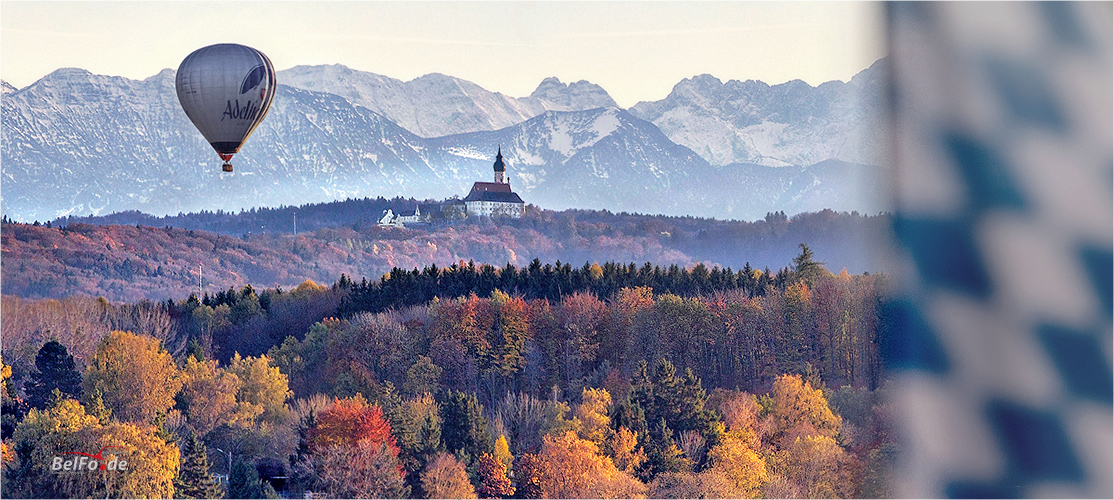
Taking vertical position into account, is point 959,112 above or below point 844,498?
above

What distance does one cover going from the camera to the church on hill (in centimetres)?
11962

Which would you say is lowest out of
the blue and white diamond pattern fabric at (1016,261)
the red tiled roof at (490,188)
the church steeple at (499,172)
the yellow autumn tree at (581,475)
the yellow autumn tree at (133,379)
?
the yellow autumn tree at (581,475)

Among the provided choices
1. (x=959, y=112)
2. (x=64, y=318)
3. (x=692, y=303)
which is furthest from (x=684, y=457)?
(x=959, y=112)

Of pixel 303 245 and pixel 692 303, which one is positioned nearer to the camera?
pixel 692 303

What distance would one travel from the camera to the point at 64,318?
148 feet

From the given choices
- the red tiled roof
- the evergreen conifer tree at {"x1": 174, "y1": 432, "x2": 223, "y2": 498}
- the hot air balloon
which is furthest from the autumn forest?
the red tiled roof

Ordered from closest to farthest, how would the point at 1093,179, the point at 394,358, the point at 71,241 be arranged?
the point at 1093,179, the point at 394,358, the point at 71,241

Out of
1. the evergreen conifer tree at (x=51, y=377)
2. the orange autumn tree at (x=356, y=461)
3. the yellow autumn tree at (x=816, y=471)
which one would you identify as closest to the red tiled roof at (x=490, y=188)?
the evergreen conifer tree at (x=51, y=377)

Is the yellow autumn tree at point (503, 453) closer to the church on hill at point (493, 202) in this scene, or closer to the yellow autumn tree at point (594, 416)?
the yellow autumn tree at point (594, 416)

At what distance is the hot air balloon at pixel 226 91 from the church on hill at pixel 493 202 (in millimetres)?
86852

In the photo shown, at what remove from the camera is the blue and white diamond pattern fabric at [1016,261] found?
1.12 meters

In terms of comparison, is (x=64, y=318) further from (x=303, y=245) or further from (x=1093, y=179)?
(x=303, y=245)

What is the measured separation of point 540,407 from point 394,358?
24.4ft

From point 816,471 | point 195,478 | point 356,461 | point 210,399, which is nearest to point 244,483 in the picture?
point 195,478
